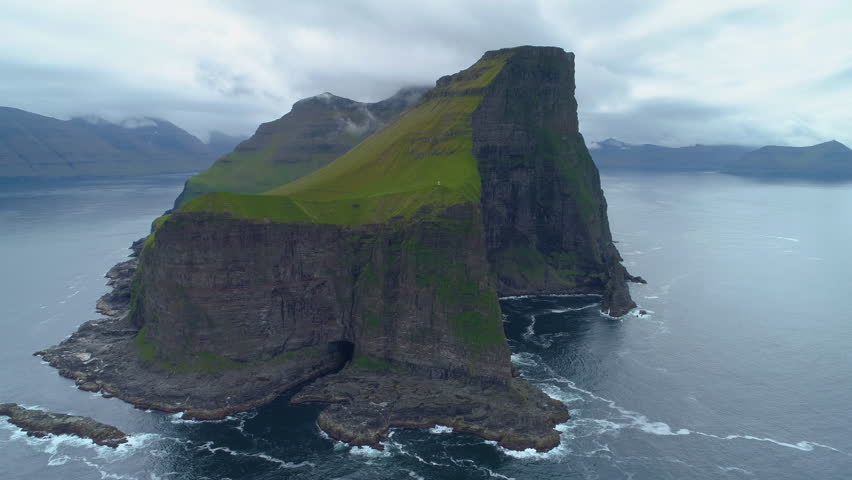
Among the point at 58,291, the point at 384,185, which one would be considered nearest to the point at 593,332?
the point at 384,185

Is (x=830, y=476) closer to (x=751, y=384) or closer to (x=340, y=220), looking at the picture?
(x=751, y=384)

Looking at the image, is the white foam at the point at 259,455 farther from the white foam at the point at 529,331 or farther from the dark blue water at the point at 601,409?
the white foam at the point at 529,331

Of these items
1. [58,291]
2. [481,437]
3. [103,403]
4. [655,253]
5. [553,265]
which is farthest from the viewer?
[655,253]

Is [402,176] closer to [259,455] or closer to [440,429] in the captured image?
[440,429]

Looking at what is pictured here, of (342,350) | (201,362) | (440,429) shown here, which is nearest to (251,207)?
(201,362)

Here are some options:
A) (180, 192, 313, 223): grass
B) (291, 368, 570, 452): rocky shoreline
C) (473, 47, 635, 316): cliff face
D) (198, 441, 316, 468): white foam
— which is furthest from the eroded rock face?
(473, 47, 635, 316): cliff face
